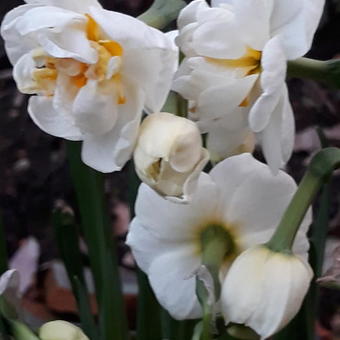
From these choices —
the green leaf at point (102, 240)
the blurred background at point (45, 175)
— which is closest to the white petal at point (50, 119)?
the green leaf at point (102, 240)

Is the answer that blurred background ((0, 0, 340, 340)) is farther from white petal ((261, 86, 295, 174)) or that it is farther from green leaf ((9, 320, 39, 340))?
white petal ((261, 86, 295, 174))

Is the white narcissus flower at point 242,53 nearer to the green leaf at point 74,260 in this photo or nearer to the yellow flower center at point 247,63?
the yellow flower center at point 247,63

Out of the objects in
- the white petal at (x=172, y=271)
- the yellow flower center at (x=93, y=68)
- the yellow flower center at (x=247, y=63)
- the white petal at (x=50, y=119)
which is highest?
the yellow flower center at (x=93, y=68)

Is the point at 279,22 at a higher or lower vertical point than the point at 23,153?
higher

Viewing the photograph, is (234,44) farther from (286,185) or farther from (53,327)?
(53,327)

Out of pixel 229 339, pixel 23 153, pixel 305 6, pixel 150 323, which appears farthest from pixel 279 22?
pixel 23 153
